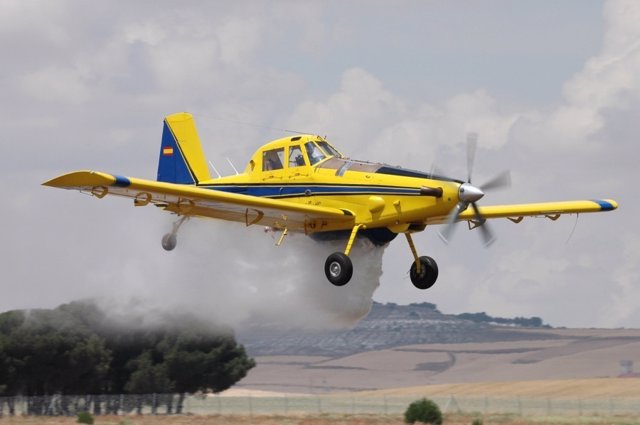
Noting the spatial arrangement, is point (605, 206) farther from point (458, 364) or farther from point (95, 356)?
point (458, 364)

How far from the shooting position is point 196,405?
73188 millimetres

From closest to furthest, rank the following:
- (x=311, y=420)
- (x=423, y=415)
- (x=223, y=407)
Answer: (x=311, y=420) → (x=423, y=415) → (x=223, y=407)

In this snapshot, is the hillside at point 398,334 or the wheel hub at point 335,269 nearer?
the wheel hub at point 335,269

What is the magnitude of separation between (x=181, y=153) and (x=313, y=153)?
263 inches

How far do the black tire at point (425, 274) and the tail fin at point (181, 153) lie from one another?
767 centimetres

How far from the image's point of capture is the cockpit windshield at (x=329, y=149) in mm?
31438

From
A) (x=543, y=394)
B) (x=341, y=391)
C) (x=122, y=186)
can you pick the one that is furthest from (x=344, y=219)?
(x=341, y=391)

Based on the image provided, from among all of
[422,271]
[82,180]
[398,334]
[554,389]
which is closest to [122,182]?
[82,180]

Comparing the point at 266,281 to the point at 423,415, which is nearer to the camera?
the point at 266,281

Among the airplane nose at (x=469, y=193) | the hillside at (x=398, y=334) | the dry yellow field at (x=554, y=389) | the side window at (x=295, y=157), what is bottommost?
the dry yellow field at (x=554, y=389)

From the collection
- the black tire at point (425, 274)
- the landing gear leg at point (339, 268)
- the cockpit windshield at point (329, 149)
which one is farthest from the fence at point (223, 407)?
the landing gear leg at point (339, 268)

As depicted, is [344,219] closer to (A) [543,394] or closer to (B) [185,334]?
(B) [185,334]

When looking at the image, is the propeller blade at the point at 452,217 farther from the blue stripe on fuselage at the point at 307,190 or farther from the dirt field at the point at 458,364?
the dirt field at the point at 458,364

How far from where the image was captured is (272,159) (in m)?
32.0
